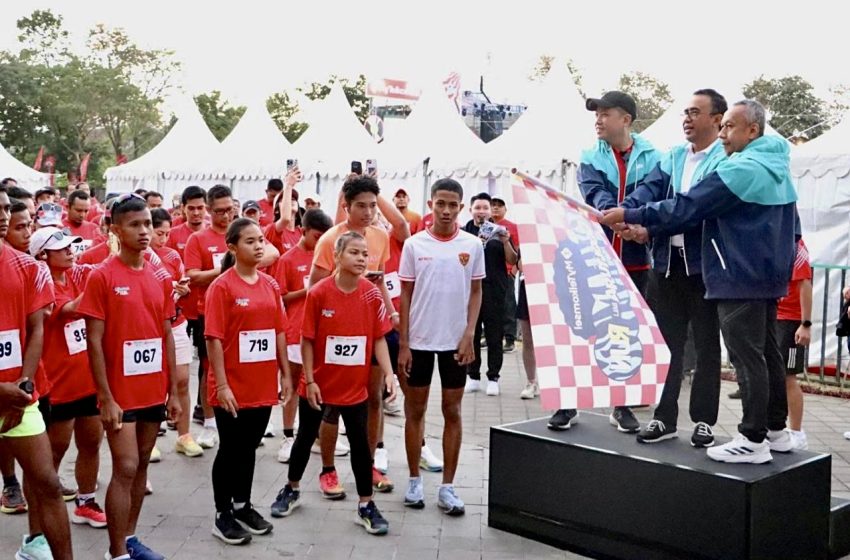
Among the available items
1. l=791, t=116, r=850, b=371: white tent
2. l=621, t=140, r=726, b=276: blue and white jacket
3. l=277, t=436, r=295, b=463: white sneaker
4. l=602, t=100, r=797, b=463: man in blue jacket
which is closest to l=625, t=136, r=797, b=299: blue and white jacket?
l=602, t=100, r=797, b=463: man in blue jacket

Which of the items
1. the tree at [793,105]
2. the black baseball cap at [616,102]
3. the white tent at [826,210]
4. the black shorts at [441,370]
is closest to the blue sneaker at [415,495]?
the black shorts at [441,370]

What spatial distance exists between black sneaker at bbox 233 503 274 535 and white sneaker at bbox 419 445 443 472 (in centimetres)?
157

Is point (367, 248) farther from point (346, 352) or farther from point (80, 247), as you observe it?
point (80, 247)

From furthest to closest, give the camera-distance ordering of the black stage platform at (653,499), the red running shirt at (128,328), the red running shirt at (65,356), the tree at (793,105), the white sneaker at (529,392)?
the tree at (793,105), the white sneaker at (529,392), the red running shirt at (65,356), the red running shirt at (128,328), the black stage platform at (653,499)

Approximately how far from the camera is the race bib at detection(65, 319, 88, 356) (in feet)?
16.5

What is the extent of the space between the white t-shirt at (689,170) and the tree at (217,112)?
52.5 m

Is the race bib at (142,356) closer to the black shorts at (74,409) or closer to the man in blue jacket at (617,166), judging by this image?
the black shorts at (74,409)

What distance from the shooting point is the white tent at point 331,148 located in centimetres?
1903

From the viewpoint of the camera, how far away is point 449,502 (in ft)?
18.1

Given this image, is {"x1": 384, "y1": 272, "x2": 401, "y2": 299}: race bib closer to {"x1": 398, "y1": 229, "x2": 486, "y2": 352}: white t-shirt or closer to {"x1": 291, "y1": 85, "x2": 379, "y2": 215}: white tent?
{"x1": 398, "y1": 229, "x2": 486, "y2": 352}: white t-shirt

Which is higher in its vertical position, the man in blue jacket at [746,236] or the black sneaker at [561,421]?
the man in blue jacket at [746,236]

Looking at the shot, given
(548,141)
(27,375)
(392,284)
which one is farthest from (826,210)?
(27,375)

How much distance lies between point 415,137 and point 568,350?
43.4 feet

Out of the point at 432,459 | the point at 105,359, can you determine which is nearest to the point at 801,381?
the point at 432,459
